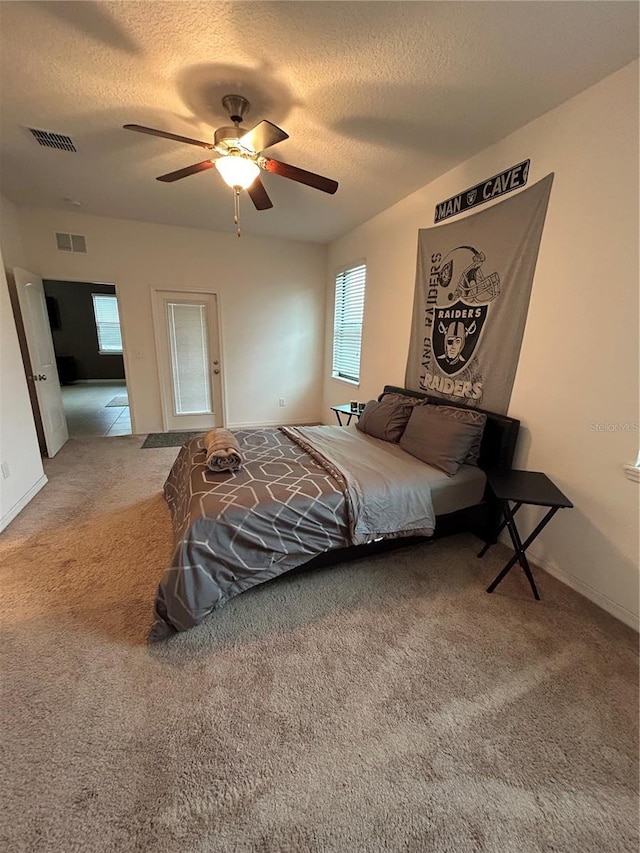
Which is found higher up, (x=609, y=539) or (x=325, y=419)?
(x=609, y=539)

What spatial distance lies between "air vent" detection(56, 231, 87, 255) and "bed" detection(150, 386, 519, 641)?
3337 mm

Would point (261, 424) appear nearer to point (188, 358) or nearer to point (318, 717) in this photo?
point (188, 358)

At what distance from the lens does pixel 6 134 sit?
2.40m

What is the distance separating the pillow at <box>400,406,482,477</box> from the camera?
7.68 ft

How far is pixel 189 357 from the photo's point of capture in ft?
16.0

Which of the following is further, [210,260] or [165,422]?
[165,422]

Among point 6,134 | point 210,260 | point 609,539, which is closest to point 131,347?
point 210,260

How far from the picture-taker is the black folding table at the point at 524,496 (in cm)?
184

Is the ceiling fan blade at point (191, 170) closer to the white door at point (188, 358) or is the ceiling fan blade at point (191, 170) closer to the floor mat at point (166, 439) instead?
the white door at point (188, 358)

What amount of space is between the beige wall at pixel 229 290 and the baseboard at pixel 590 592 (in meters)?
4.03

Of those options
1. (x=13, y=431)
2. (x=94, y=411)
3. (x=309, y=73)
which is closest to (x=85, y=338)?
(x=94, y=411)

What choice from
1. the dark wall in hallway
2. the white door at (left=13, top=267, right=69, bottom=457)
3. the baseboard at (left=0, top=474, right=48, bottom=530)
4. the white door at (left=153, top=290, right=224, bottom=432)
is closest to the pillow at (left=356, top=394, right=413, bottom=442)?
the white door at (left=153, top=290, right=224, bottom=432)

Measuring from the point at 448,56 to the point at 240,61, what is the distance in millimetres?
1046

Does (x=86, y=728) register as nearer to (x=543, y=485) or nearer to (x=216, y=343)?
(x=543, y=485)
